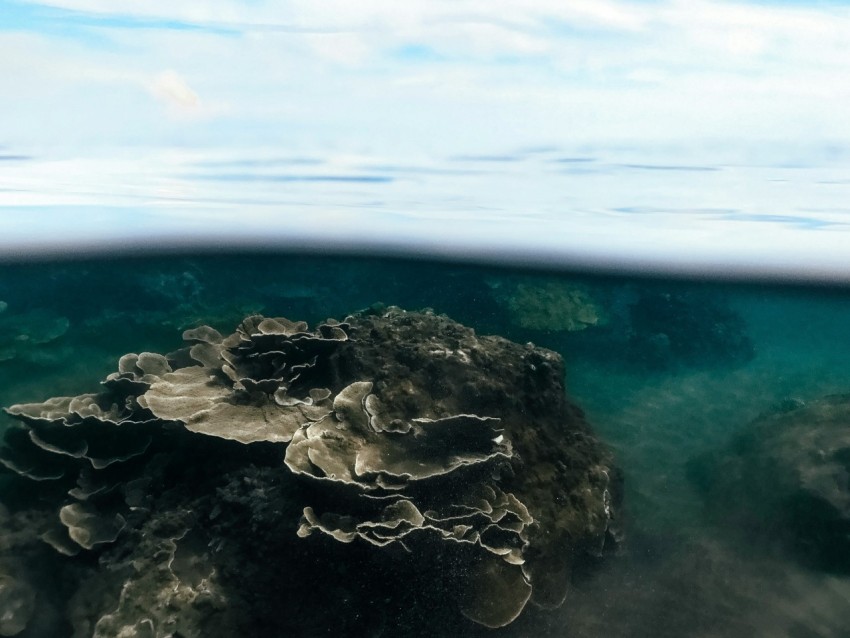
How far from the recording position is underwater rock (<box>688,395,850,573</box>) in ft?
22.5

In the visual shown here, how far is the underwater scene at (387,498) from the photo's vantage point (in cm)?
421

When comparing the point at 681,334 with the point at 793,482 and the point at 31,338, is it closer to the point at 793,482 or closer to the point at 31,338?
the point at 793,482

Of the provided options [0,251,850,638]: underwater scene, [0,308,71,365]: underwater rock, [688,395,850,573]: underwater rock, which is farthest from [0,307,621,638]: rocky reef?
[0,308,71,365]: underwater rock

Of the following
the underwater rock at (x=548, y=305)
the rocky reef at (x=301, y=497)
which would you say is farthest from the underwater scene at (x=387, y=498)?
the underwater rock at (x=548, y=305)

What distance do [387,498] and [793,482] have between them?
6.96m

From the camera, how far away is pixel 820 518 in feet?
22.9

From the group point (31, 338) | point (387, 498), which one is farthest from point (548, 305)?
point (31, 338)

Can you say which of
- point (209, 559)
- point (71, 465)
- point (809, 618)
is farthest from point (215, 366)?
point (809, 618)

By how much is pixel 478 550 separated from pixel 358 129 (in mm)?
5503

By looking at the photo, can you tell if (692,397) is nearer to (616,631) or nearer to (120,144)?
(616,631)

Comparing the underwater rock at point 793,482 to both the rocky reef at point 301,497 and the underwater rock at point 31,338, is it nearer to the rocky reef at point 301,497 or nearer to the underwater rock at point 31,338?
the rocky reef at point 301,497

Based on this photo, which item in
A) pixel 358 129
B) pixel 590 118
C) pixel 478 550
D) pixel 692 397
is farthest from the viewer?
pixel 692 397

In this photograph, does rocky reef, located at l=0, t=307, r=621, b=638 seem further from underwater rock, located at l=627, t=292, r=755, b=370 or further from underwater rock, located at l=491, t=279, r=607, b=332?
underwater rock, located at l=627, t=292, r=755, b=370

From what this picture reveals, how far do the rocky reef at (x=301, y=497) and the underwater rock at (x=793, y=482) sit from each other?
3.10 metres
